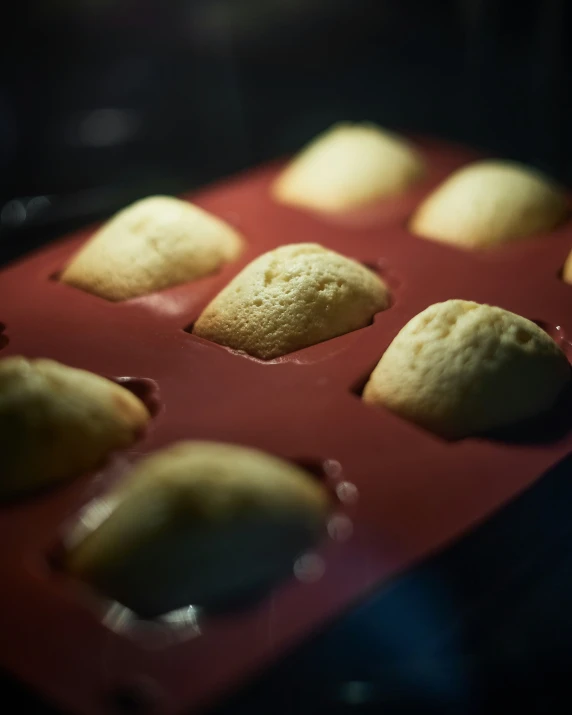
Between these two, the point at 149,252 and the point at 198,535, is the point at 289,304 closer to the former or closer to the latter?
the point at 149,252

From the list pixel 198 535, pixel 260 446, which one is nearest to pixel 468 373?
pixel 260 446

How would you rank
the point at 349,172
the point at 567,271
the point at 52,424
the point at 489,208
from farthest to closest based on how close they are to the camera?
the point at 349,172
the point at 489,208
the point at 567,271
the point at 52,424

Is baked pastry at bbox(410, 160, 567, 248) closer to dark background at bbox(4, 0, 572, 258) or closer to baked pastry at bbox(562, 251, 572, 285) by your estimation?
baked pastry at bbox(562, 251, 572, 285)

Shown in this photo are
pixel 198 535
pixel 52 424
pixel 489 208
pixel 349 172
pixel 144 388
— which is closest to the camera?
pixel 198 535

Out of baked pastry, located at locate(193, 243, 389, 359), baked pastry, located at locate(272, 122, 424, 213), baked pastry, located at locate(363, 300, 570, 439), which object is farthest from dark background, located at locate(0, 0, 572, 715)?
baked pastry, located at locate(363, 300, 570, 439)

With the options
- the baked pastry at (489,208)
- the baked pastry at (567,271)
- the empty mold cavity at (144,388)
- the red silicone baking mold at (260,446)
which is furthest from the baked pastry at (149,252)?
the baked pastry at (567,271)

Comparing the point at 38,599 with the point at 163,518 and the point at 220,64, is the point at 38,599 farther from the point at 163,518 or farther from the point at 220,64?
the point at 220,64
